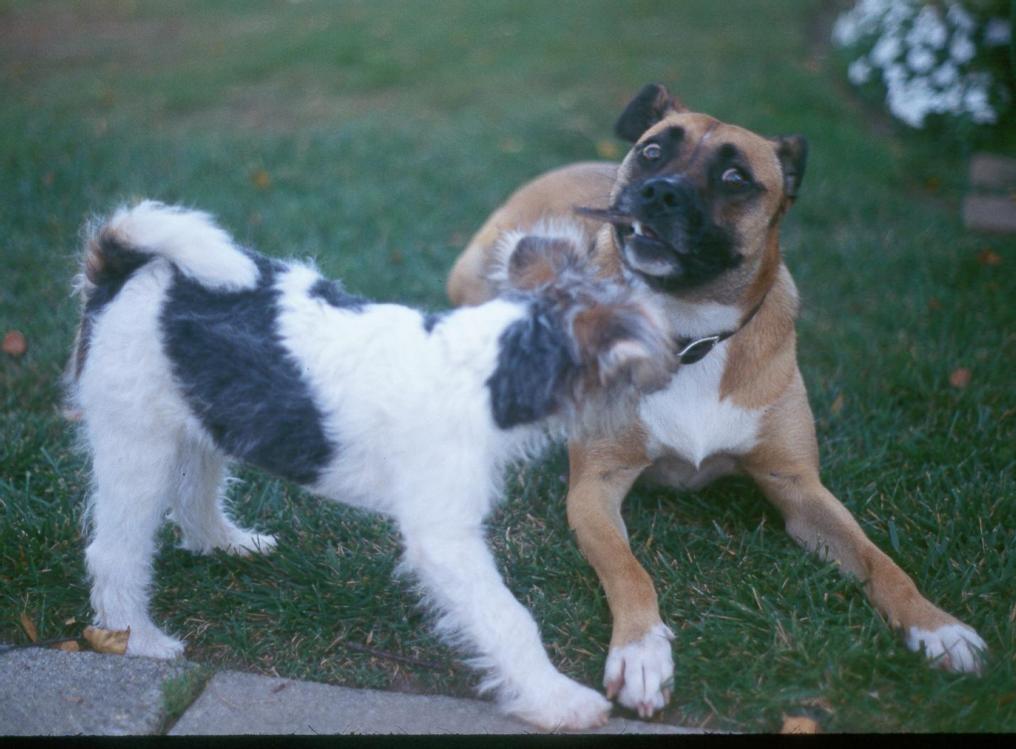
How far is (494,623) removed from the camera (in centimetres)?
245

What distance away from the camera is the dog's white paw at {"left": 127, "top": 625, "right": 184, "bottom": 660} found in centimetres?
278

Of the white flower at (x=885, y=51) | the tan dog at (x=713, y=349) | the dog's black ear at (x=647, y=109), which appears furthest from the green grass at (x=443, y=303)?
the dog's black ear at (x=647, y=109)

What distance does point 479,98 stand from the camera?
29.1 feet

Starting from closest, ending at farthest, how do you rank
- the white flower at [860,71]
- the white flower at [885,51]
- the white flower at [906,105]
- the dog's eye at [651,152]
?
the dog's eye at [651,152] → the white flower at [906,105] → the white flower at [885,51] → the white flower at [860,71]

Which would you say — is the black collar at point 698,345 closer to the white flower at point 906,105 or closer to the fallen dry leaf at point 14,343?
the fallen dry leaf at point 14,343

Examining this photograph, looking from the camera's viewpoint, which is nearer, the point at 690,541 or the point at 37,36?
the point at 690,541

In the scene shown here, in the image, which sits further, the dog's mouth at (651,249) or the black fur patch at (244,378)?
the dog's mouth at (651,249)

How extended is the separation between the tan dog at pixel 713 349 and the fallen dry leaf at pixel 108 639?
1.43m

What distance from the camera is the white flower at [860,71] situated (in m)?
8.57

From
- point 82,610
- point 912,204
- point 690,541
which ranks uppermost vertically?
point 82,610

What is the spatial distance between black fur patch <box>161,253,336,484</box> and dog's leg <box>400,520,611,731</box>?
0.38m

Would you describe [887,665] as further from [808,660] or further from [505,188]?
[505,188]

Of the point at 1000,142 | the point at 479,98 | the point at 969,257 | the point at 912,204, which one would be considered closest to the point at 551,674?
the point at 969,257

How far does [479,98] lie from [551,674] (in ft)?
23.5
